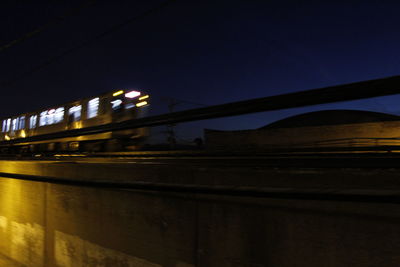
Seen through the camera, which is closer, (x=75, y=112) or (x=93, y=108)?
(x=93, y=108)

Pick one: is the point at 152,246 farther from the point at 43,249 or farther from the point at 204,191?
the point at 43,249

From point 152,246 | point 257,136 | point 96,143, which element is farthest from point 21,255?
point 257,136

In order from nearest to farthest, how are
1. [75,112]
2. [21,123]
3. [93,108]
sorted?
[93,108]
[75,112]
[21,123]

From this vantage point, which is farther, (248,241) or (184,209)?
(184,209)

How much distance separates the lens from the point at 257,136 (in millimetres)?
25484

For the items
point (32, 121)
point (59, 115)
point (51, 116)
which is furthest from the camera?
point (32, 121)

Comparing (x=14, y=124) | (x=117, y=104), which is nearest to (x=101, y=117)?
(x=117, y=104)

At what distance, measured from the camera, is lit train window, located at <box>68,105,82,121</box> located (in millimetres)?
17375

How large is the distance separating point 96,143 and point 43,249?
44.8 feet

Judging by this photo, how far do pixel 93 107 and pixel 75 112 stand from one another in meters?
1.59

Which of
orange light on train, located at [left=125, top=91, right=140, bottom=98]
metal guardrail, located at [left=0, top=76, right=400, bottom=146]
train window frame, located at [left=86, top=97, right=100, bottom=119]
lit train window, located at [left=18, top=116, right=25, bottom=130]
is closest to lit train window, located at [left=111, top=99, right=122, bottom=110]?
orange light on train, located at [left=125, top=91, right=140, bottom=98]

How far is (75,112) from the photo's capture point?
17.6 metres

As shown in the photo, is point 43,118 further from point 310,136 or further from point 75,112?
point 310,136

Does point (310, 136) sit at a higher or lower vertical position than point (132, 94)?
lower
